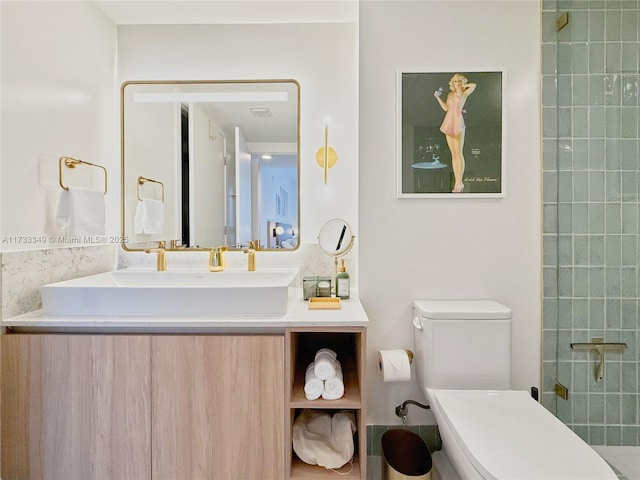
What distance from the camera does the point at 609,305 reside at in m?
1.57

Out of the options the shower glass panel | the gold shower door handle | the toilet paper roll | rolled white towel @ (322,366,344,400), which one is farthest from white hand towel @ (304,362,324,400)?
the gold shower door handle

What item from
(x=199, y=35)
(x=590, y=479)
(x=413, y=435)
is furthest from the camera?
(x=199, y=35)

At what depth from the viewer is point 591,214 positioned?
5.16 feet

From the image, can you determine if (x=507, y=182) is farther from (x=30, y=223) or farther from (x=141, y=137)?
(x=30, y=223)

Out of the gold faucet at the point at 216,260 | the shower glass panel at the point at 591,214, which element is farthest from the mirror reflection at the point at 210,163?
the shower glass panel at the point at 591,214

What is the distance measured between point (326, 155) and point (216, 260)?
2.64 ft

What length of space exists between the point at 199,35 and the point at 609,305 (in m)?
2.44

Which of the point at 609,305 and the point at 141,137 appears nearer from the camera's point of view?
the point at 609,305

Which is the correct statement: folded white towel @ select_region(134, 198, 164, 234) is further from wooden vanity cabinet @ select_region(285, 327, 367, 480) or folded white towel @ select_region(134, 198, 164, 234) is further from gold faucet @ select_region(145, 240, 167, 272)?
wooden vanity cabinet @ select_region(285, 327, 367, 480)

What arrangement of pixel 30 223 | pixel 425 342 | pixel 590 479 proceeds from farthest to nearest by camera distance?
pixel 425 342, pixel 30 223, pixel 590 479

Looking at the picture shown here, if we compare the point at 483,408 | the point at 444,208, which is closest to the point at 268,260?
the point at 444,208

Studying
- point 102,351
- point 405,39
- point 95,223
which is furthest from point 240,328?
point 405,39

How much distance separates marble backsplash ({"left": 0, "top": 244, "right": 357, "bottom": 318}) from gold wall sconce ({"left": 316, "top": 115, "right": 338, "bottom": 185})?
0.43 meters

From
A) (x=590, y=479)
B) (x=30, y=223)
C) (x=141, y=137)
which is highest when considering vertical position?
(x=141, y=137)
